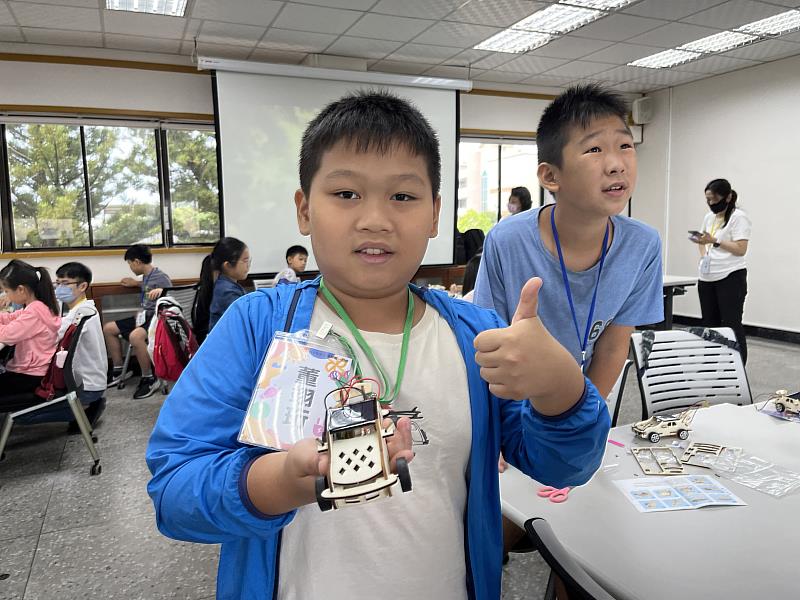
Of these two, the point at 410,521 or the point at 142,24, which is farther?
the point at 142,24

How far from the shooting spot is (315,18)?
15.2 ft

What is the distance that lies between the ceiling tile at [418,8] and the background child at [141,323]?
3068 mm

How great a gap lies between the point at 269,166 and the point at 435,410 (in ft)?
18.1

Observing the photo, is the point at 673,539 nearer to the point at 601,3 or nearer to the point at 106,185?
the point at 601,3

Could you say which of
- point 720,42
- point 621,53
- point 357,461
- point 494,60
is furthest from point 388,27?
point 357,461

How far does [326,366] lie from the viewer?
71 cm

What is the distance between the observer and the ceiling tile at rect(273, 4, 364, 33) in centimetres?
445

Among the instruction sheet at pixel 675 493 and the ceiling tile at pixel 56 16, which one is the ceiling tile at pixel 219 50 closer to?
the ceiling tile at pixel 56 16

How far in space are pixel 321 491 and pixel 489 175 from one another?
298 inches

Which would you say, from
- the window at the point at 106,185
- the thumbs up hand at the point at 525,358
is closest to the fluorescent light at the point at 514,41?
the window at the point at 106,185

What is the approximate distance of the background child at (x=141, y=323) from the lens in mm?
4773

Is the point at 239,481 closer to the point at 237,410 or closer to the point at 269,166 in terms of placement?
the point at 237,410

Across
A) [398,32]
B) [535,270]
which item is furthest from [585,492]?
[398,32]

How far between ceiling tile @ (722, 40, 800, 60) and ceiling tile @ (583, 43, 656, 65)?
0.98m
